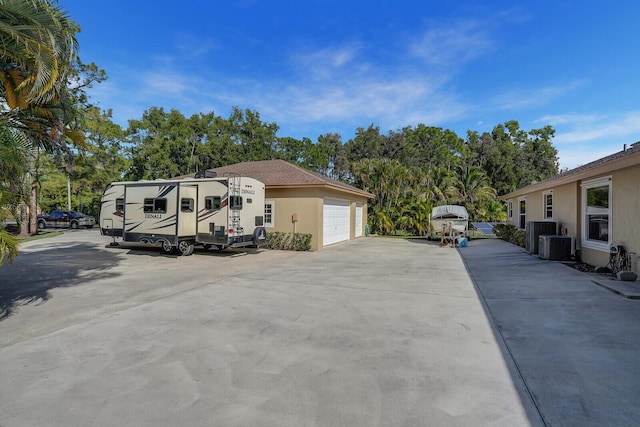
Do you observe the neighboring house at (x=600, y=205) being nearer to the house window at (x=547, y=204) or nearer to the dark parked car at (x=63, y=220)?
the house window at (x=547, y=204)

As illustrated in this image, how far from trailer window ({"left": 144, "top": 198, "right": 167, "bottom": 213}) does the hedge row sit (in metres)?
14.8

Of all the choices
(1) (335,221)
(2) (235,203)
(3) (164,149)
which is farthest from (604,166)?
(3) (164,149)

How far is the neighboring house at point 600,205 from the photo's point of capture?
776cm

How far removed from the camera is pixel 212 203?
40.8ft

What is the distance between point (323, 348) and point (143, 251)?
1209 centimetres

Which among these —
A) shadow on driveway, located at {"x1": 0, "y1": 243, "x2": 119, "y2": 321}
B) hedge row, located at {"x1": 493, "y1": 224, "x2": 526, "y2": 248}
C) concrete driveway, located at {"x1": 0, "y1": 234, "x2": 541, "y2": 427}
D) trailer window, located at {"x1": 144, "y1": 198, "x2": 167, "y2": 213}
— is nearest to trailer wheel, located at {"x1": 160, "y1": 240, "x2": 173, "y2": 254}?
trailer window, located at {"x1": 144, "y1": 198, "x2": 167, "y2": 213}

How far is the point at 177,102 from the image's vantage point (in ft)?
110

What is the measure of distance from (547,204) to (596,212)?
4656 millimetres

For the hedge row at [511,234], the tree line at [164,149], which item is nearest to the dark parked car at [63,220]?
the tree line at [164,149]

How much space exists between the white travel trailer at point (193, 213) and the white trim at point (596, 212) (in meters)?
10.5

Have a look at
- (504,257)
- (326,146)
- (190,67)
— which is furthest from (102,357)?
(326,146)

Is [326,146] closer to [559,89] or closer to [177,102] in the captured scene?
[177,102]

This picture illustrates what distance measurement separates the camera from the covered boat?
17344 millimetres

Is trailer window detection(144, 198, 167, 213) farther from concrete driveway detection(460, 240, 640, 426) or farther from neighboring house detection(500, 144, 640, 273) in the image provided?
neighboring house detection(500, 144, 640, 273)
